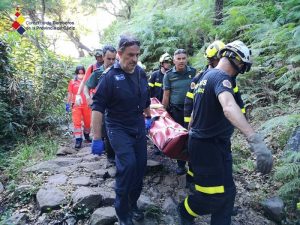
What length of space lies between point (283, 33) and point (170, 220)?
500cm

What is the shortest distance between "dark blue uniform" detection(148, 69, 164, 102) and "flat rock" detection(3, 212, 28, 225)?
3.37m

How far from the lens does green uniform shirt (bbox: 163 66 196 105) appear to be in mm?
5348

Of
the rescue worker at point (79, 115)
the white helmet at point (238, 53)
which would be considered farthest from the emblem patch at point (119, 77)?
the rescue worker at point (79, 115)

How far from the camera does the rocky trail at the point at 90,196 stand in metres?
3.94

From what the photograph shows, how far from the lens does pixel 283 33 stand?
6977 mm

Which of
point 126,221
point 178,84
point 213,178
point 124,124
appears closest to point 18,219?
point 126,221

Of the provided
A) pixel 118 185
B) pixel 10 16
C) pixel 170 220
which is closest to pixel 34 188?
pixel 118 185

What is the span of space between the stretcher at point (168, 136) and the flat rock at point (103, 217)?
104 centimetres

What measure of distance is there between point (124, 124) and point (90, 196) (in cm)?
105

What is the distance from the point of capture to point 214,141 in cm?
330

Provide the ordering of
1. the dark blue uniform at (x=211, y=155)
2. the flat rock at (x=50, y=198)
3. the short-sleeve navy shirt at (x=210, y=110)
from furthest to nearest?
1. the flat rock at (x=50, y=198)
2. the dark blue uniform at (x=211, y=155)
3. the short-sleeve navy shirt at (x=210, y=110)

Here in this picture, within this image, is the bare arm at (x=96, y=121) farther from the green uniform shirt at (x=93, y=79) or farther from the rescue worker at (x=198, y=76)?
the green uniform shirt at (x=93, y=79)

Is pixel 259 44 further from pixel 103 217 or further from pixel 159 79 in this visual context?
pixel 103 217

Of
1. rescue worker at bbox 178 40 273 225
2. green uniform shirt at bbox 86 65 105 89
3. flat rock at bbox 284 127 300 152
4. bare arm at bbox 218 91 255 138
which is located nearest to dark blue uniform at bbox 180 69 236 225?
rescue worker at bbox 178 40 273 225
